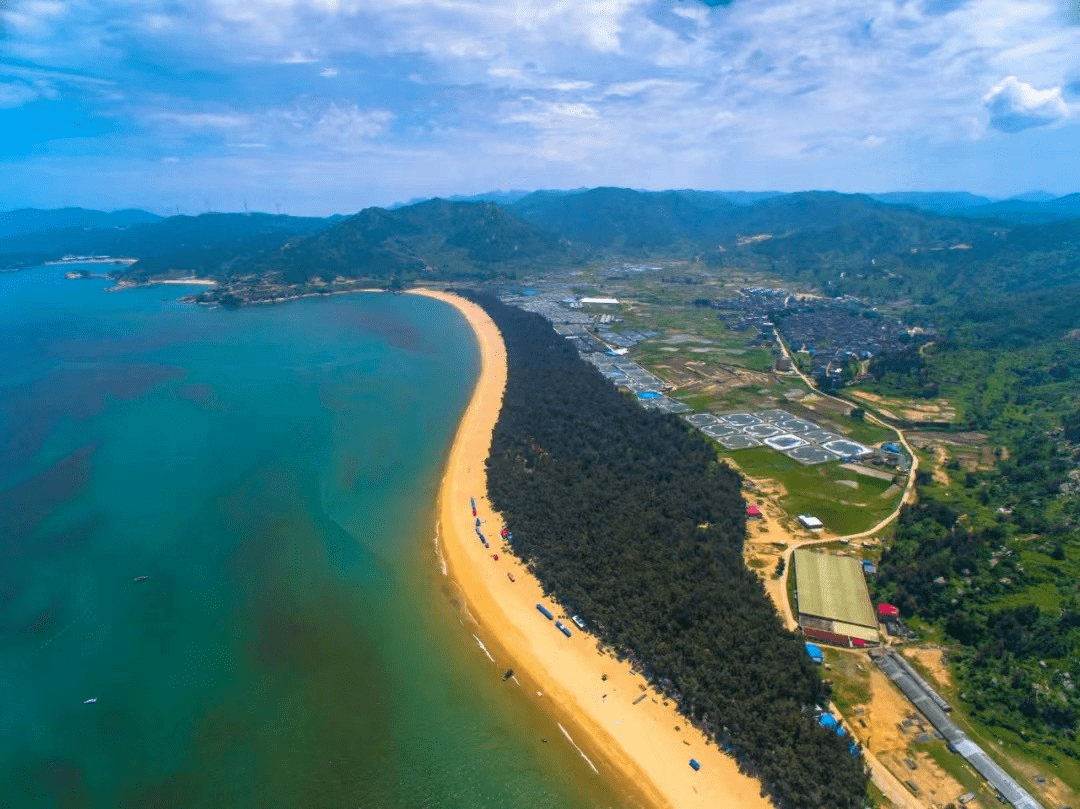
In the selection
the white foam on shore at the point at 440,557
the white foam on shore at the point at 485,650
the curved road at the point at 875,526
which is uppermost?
the curved road at the point at 875,526

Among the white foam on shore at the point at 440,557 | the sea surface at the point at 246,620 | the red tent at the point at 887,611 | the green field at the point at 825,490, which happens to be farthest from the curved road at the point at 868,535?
the white foam on shore at the point at 440,557

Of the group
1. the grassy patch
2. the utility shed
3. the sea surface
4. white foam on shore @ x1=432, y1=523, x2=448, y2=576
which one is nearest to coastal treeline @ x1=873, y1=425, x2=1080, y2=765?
the utility shed

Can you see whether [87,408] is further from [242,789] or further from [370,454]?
[242,789]

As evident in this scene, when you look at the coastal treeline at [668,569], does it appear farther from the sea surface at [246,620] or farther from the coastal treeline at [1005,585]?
the coastal treeline at [1005,585]

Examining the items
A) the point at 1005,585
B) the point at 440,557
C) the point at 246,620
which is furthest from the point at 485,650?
the point at 1005,585

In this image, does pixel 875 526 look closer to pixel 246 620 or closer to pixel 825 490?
pixel 825 490

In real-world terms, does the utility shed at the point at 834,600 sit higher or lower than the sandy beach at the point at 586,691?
higher
